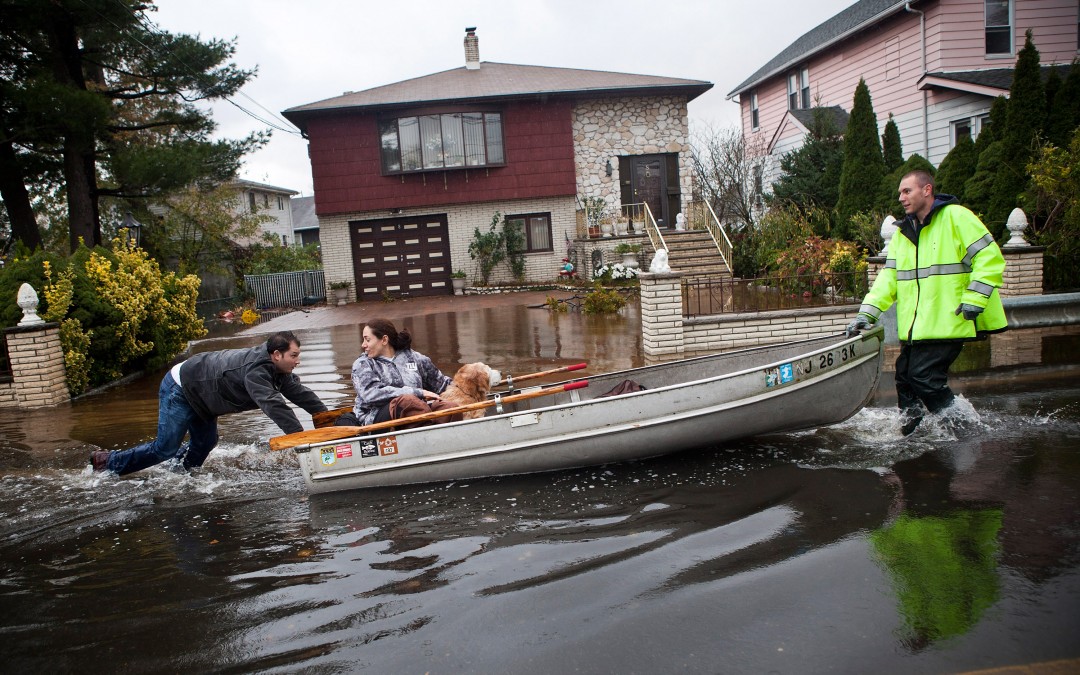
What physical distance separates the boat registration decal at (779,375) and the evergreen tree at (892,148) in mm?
14853

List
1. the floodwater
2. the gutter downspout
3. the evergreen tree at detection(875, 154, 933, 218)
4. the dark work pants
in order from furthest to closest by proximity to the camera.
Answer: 1. the gutter downspout
2. the evergreen tree at detection(875, 154, 933, 218)
3. the dark work pants
4. the floodwater

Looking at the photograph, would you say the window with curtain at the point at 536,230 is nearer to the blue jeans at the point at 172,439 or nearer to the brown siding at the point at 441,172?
the brown siding at the point at 441,172

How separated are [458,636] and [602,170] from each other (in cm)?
2153

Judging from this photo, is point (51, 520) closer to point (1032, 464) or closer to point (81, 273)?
point (81, 273)

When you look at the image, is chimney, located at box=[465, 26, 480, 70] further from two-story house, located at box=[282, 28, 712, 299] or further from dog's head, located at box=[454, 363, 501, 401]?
dog's head, located at box=[454, 363, 501, 401]

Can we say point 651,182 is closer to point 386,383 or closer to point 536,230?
point 536,230

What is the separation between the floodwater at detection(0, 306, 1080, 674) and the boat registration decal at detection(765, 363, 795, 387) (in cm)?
64

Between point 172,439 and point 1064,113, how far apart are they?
14.9 meters

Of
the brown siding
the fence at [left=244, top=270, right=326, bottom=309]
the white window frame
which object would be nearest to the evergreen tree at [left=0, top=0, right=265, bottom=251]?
the brown siding

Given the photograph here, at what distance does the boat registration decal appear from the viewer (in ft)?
20.0

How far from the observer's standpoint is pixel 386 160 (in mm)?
23672

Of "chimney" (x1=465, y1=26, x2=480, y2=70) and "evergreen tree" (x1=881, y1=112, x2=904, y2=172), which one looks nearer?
"evergreen tree" (x1=881, y1=112, x2=904, y2=172)

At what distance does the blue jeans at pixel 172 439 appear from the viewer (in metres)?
6.59

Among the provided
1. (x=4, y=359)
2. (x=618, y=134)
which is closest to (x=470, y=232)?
(x=618, y=134)
